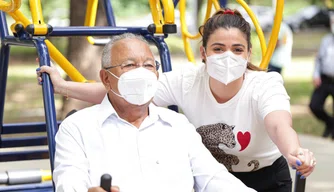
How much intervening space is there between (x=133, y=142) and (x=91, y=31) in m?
1.16

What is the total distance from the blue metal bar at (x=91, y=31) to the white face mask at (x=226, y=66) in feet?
3.12

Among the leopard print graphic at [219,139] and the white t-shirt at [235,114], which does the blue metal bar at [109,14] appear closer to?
the white t-shirt at [235,114]

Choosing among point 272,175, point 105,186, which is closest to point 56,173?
point 105,186

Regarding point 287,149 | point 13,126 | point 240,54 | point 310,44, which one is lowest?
point 310,44

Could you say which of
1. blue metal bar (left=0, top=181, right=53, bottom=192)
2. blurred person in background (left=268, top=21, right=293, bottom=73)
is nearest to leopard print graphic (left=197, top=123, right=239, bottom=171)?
blue metal bar (left=0, top=181, right=53, bottom=192)

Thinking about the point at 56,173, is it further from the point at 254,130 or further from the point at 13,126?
the point at 13,126

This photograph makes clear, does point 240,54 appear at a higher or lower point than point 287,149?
higher

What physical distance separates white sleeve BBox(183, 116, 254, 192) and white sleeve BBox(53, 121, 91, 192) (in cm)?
46

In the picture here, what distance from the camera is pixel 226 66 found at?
125 inches

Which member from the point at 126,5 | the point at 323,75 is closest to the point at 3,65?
the point at 323,75

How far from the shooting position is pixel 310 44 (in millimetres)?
27906

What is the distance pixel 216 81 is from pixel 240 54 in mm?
179

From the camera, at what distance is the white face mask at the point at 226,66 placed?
125 inches

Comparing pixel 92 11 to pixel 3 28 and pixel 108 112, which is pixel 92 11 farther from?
pixel 108 112
